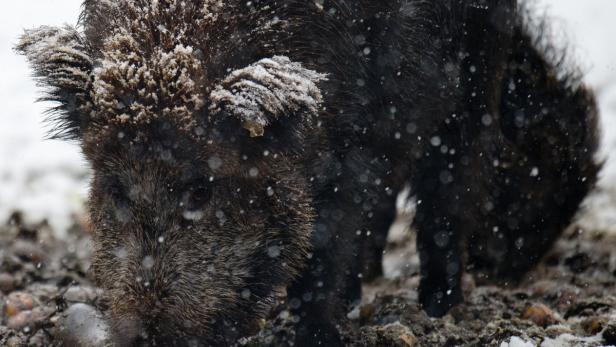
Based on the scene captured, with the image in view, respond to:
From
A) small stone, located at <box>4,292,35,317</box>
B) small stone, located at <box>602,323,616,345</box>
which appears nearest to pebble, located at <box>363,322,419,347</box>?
small stone, located at <box>602,323,616,345</box>

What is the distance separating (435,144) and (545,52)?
1.28 m

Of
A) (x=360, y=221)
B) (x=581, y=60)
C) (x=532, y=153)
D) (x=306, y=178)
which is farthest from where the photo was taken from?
(x=581, y=60)

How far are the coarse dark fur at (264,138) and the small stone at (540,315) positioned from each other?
65 centimetres

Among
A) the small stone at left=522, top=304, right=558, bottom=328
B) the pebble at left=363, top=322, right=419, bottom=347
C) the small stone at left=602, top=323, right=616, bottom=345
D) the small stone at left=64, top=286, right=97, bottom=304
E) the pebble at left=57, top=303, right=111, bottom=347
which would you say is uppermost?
the small stone at left=522, top=304, right=558, bottom=328

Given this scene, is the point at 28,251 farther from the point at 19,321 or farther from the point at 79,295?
the point at 19,321

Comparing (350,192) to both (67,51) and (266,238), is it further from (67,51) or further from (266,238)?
(67,51)

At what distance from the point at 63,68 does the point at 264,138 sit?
3.33 feet

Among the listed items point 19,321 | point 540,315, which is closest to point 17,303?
point 19,321

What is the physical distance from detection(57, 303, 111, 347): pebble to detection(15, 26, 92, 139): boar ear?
0.99 metres

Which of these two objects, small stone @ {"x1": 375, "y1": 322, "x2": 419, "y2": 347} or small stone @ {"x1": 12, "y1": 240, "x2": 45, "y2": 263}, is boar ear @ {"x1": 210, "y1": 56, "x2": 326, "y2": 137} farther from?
small stone @ {"x1": 12, "y1": 240, "x2": 45, "y2": 263}

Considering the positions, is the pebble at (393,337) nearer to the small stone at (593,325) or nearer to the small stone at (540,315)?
the small stone at (540,315)

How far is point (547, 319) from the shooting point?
450 centimetres

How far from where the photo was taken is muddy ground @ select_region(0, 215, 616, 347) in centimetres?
414

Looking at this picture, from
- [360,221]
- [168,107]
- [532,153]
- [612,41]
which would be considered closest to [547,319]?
[360,221]
